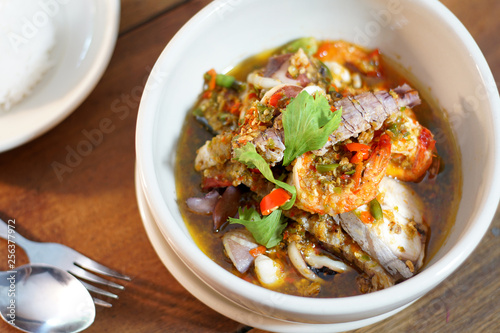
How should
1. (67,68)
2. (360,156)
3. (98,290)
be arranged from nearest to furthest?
(360,156)
(98,290)
(67,68)

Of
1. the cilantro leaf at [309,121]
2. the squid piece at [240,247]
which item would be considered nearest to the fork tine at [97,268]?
the squid piece at [240,247]

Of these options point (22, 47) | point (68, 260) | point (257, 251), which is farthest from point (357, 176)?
point (22, 47)

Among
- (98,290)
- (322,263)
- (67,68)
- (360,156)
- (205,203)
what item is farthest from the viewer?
(67,68)

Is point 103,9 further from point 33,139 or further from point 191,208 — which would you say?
point 191,208

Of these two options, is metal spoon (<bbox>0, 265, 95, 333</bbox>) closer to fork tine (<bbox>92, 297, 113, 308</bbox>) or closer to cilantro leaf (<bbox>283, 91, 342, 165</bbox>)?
fork tine (<bbox>92, 297, 113, 308</bbox>)

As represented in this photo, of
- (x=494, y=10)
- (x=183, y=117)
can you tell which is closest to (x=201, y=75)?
(x=183, y=117)

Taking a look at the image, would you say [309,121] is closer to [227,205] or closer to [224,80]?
[227,205]
